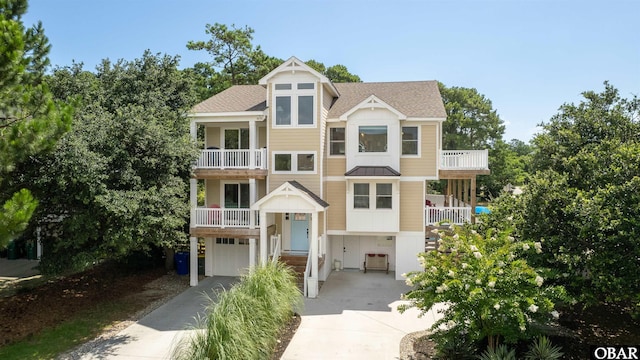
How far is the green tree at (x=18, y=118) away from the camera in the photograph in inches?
314

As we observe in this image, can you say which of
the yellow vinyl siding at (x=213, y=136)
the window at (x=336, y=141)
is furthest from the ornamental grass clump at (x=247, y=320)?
the yellow vinyl siding at (x=213, y=136)

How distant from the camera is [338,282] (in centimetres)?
1775

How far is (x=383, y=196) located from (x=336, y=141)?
11.3ft

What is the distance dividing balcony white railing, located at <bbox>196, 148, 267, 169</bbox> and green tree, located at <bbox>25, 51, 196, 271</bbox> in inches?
35.7

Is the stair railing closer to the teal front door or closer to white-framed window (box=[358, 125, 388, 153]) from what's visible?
the teal front door

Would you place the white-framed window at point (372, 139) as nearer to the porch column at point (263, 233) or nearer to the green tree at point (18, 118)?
the porch column at point (263, 233)

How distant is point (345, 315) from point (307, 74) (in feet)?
33.9

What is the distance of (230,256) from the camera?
19188 millimetres

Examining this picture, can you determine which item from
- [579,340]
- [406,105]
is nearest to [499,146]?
[406,105]

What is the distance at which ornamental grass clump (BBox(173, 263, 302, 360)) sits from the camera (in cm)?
868

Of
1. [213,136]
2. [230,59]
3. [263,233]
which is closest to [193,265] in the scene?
[263,233]

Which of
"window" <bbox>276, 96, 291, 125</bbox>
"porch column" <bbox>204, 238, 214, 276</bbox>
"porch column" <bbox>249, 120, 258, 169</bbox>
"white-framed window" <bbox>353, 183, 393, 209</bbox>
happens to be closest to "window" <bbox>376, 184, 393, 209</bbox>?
"white-framed window" <bbox>353, 183, 393, 209</bbox>

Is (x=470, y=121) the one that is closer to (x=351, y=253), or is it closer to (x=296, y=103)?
Answer: (x=351, y=253)

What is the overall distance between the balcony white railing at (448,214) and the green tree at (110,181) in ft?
34.9
